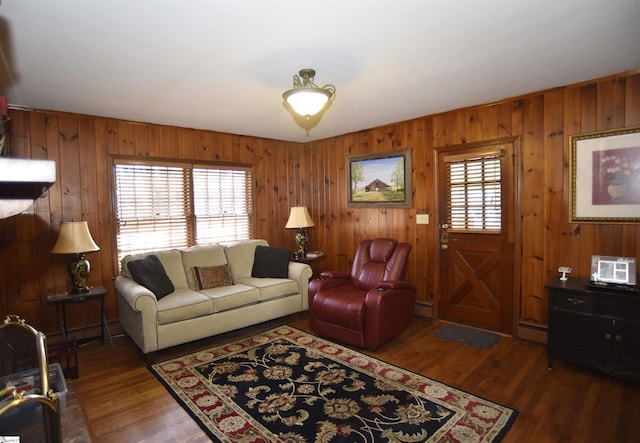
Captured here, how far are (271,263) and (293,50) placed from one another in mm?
2784

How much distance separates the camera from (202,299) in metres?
3.57

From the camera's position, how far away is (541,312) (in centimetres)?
346

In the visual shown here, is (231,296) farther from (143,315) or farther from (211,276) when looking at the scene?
(143,315)

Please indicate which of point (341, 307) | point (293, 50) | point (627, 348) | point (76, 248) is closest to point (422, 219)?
point (341, 307)

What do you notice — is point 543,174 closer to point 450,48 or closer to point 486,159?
point 486,159

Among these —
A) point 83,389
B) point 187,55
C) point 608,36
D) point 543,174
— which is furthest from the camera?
point 543,174

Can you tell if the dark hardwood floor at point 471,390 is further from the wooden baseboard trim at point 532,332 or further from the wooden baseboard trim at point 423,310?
the wooden baseboard trim at point 423,310

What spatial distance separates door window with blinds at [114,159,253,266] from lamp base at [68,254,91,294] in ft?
1.66

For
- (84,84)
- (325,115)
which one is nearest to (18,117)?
(84,84)

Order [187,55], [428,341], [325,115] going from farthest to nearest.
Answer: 1. [325,115]
2. [428,341]
3. [187,55]

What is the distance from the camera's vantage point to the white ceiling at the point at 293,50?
189cm

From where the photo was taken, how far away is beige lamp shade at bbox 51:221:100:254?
11.0 ft

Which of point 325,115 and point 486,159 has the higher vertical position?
point 325,115

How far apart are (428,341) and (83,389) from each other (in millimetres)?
3192
